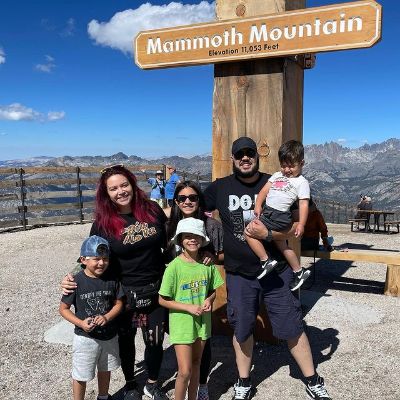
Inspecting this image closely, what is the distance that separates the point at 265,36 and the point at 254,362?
2.87 metres

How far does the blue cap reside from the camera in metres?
2.59

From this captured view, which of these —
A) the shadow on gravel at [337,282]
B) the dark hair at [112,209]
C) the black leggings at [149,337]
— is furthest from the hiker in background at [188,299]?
the shadow on gravel at [337,282]

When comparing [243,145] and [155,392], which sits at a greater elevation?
[243,145]

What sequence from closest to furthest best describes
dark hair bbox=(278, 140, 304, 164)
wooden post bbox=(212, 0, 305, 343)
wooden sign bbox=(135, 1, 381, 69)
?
dark hair bbox=(278, 140, 304, 164) < wooden sign bbox=(135, 1, 381, 69) < wooden post bbox=(212, 0, 305, 343)

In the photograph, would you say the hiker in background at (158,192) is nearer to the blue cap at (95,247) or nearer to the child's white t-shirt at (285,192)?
the child's white t-shirt at (285,192)

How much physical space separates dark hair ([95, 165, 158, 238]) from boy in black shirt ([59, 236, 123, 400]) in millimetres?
151

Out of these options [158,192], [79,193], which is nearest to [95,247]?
[158,192]

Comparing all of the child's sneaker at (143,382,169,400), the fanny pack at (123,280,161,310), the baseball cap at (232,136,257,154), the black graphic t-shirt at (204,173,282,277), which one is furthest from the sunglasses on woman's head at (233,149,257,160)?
the child's sneaker at (143,382,169,400)

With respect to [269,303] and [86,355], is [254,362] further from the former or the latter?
[86,355]

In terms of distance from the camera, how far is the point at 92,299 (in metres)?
2.67

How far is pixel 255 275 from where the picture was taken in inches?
116

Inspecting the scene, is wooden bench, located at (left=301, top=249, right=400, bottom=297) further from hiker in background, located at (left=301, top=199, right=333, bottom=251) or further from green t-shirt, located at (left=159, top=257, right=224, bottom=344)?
green t-shirt, located at (left=159, top=257, right=224, bottom=344)

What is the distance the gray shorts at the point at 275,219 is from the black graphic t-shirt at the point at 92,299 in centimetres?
114

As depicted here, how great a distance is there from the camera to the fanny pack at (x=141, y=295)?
9.21 ft
